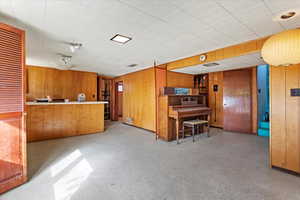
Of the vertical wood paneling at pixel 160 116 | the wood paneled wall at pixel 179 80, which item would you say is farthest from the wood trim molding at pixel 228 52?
the vertical wood paneling at pixel 160 116

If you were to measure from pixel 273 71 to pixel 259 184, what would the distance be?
6.19ft

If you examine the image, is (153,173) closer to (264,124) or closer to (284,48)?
(284,48)

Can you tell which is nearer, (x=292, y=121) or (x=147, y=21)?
(x=147, y=21)

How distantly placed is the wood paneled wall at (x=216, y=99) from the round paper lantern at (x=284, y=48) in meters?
4.30

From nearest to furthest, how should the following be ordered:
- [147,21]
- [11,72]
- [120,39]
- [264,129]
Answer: [11,72] → [147,21] → [120,39] → [264,129]

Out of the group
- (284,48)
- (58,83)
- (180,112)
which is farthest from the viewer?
(58,83)

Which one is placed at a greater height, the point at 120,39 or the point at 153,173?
the point at 120,39

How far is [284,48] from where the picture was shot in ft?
4.81

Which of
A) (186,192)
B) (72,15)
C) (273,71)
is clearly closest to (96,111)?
(72,15)

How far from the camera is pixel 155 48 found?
3.39 meters

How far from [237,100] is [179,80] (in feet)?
7.25

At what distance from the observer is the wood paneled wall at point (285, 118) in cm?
225

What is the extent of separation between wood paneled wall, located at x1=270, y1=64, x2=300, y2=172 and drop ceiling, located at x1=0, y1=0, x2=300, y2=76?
845mm

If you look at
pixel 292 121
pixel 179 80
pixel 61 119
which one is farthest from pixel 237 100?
pixel 61 119
